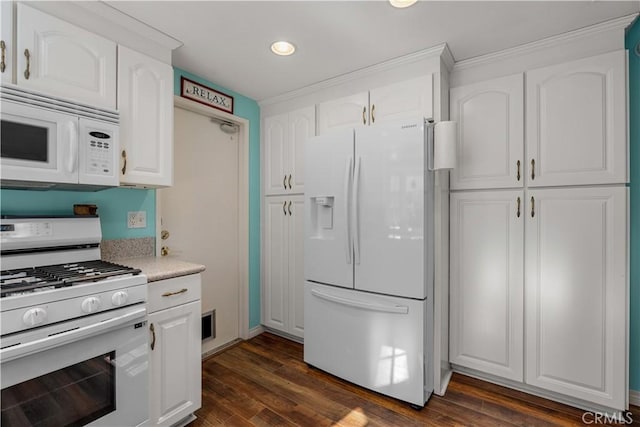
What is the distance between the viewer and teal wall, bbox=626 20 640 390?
187cm

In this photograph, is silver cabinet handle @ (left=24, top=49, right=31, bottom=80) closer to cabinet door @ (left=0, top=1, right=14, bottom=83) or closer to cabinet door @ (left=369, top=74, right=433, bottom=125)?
cabinet door @ (left=0, top=1, right=14, bottom=83)

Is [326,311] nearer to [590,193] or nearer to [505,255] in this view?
[505,255]

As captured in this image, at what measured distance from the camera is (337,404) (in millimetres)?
→ 2012

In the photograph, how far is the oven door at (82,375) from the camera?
1.14m

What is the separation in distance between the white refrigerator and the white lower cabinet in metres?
0.43

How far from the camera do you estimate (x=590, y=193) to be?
188 centimetres

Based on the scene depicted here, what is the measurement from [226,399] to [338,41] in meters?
2.51

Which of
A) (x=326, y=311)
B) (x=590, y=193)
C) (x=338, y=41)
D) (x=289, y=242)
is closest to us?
(x=590, y=193)

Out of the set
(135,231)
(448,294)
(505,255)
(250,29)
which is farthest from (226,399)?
(250,29)

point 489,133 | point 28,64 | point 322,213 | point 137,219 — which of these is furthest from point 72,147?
point 489,133

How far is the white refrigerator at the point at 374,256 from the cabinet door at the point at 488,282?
1.26 ft

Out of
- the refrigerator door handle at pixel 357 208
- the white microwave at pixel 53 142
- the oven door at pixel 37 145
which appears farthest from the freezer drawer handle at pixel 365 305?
the oven door at pixel 37 145

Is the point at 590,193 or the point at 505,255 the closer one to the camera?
the point at 590,193

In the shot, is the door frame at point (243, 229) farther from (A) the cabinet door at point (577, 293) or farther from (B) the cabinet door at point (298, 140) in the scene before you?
(A) the cabinet door at point (577, 293)
